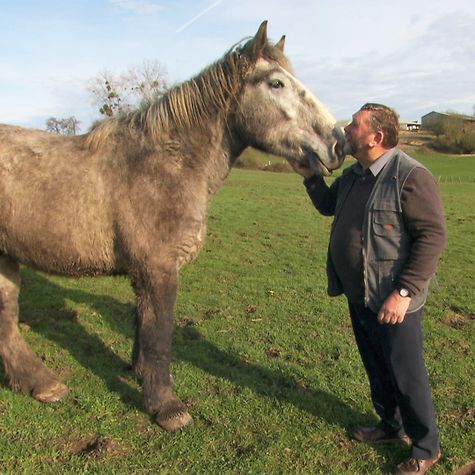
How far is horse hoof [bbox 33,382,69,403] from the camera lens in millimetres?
4250

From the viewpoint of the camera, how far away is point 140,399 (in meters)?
4.38

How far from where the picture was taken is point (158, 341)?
3.96 m

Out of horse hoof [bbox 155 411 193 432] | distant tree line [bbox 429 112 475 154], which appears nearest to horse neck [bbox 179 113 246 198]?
horse hoof [bbox 155 411 193 432]

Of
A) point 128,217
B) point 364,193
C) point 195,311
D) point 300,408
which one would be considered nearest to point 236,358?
point 300,408

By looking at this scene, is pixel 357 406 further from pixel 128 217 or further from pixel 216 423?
pixel 128 217

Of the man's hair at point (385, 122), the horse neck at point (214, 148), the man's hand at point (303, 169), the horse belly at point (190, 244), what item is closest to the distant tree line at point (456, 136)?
the man's hand at point (303, 169)

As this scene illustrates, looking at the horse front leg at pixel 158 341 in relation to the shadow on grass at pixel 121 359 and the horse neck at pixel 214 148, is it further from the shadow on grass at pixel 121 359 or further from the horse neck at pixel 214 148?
the horse neck at pixel 214 148

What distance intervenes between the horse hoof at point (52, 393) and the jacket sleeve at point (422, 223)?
3188 mm

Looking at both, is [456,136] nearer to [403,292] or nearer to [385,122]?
[385,122]

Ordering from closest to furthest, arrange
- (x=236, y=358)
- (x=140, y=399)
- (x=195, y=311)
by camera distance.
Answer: (x=140, y=399) < (x=236, y=358) < (x=195, y=311)

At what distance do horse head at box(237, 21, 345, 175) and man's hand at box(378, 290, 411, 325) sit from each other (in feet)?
3.76

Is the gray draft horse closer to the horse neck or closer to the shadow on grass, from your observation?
the horse neck

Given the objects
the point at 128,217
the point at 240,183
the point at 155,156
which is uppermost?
the point at 155,156

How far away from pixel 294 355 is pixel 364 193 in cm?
261
